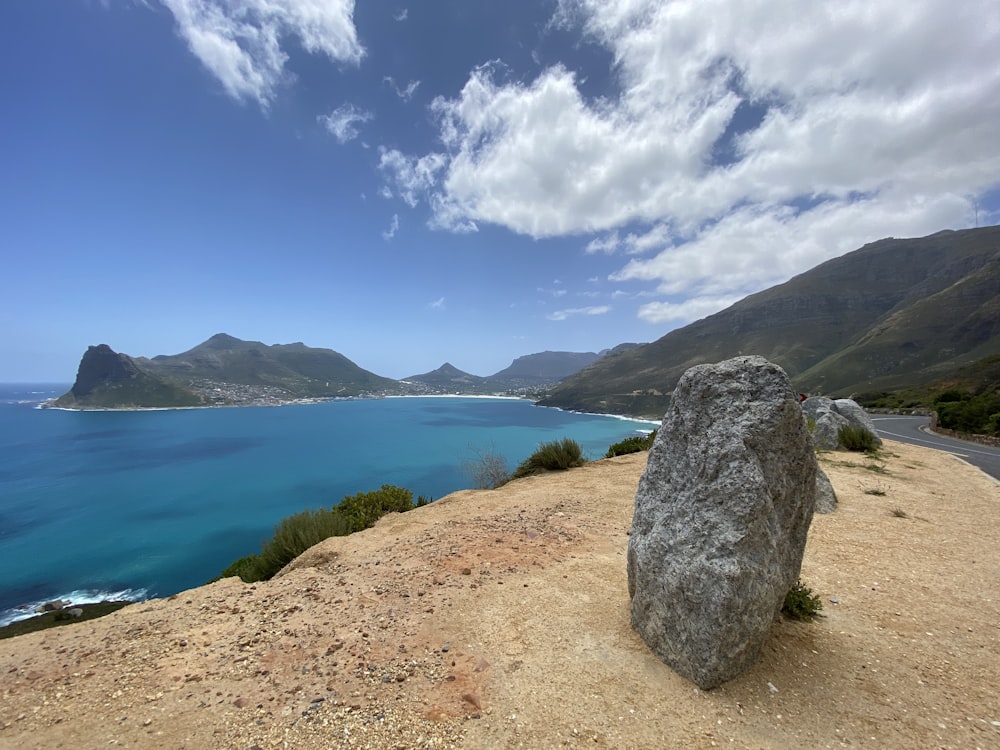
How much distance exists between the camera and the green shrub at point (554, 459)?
48.6ft

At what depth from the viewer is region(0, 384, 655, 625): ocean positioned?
28828mm

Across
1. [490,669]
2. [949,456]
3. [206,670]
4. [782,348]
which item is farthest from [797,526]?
[782,348]

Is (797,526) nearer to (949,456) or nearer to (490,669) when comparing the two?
(490,669)

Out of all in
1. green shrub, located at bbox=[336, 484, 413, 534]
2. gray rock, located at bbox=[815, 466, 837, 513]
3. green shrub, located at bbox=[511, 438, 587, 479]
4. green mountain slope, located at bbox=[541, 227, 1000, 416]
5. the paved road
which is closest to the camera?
gray rock, located at bbox=[815, 466, 837, 513]

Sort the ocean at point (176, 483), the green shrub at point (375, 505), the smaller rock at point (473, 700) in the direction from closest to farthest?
1. the smaller rock at point (473, 700)
2. the green shrub at point (375, 505)
3. the ocean at point (176, 483)

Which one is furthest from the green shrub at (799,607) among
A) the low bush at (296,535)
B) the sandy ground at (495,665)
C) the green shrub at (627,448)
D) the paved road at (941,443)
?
the paved road at (941,443)

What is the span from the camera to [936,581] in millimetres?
5793

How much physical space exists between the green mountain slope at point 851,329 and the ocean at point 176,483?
4027 centimetres

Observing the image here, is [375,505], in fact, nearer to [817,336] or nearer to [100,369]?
[817,336]

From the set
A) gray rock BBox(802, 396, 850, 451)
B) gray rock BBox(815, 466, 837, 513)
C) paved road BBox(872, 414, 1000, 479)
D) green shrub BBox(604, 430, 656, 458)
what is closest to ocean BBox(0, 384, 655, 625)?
green shrub BBox(604, 430, 656, 458)

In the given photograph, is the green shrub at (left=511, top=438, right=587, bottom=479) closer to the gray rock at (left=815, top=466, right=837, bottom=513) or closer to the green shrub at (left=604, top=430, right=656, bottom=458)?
the green shrub at (left=604, top=430, right=656, bottom=458)

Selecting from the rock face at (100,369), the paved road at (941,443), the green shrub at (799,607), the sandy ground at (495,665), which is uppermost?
the rock face at (100,369)

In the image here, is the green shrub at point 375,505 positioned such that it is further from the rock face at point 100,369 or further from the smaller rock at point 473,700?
the rock face at point 100,369

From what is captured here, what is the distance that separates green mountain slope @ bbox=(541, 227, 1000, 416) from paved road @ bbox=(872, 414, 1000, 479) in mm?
57523
